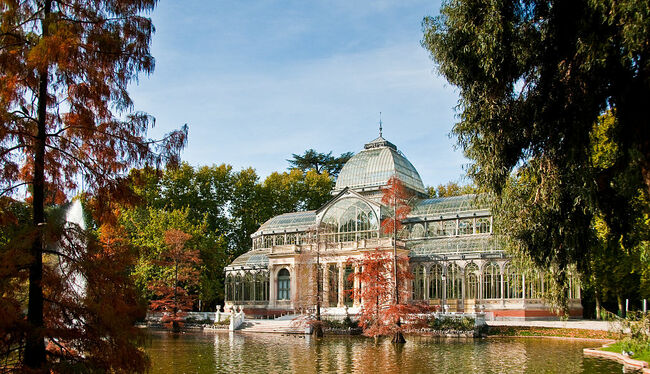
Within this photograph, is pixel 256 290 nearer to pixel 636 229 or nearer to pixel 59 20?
pixel 636 229

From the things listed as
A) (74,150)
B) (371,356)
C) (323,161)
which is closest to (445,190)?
(323,161)

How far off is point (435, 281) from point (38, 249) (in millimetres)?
37261

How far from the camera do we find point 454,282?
42844mm

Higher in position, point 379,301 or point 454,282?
point 454,282

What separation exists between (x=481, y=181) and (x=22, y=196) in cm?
973

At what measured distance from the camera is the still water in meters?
19.4

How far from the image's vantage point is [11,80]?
32.1 ft

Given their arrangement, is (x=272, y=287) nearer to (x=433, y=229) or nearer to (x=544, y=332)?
(x=433, y=229)

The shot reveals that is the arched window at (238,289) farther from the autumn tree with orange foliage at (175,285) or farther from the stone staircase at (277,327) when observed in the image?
the stone staircase at (277,327)

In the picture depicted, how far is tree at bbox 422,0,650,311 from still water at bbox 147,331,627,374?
6329mm

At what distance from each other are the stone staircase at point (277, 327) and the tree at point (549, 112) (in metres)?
23.8

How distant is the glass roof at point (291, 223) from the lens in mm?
52344

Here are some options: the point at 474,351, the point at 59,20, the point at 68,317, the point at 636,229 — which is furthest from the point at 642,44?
the point at 474,351

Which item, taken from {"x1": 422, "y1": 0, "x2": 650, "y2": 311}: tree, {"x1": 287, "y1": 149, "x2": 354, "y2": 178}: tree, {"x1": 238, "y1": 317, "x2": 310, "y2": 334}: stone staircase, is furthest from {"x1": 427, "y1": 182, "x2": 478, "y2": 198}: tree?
{"x1": 422, "y1": 0, "x2": 650, "y2": 311}: tree
